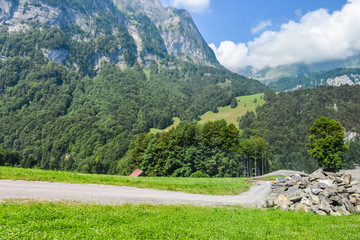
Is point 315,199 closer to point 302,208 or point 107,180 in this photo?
point 302,208

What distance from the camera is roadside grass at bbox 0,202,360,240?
945 cm

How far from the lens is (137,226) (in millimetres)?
11578

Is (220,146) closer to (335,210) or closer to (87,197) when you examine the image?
(335,210)

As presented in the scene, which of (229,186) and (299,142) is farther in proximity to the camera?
(299,142)

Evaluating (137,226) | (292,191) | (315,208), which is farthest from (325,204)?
(137,226)

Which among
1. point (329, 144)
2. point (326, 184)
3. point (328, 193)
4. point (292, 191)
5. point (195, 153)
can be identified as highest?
point (329, 144)

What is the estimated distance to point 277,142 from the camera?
618 ft

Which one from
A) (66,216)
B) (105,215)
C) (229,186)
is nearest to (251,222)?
(105,215)

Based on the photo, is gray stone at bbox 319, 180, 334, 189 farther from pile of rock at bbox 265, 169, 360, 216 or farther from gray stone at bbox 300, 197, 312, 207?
gray stone at bbox 300, 197, 312, 207

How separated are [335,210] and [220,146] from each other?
5652 cm

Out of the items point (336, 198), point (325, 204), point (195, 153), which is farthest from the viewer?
point (195, 153)

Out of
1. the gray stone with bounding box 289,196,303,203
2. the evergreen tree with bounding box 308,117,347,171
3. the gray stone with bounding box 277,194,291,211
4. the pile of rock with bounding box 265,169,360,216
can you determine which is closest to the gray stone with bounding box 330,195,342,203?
the pile of rock with bounding box 265,169,360,216

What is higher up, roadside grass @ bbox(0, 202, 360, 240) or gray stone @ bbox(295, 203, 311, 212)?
roadside grass @ bbox(0, 202, 360, 240)

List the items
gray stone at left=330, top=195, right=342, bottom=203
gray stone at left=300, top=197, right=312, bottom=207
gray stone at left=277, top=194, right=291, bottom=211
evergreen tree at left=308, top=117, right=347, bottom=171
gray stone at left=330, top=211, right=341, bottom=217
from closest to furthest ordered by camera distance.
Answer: gray stone at left=330, top=211, right=341, bottom=217
gray stone at left=300, top=197, right=312, bottom=207
gray stone at left=277, top=194, right=291, bottom=211
gray stone at left=330, top=195, right=342, bottom=203
evergreen tree at left=308, top=117, right=347, bottom=171
